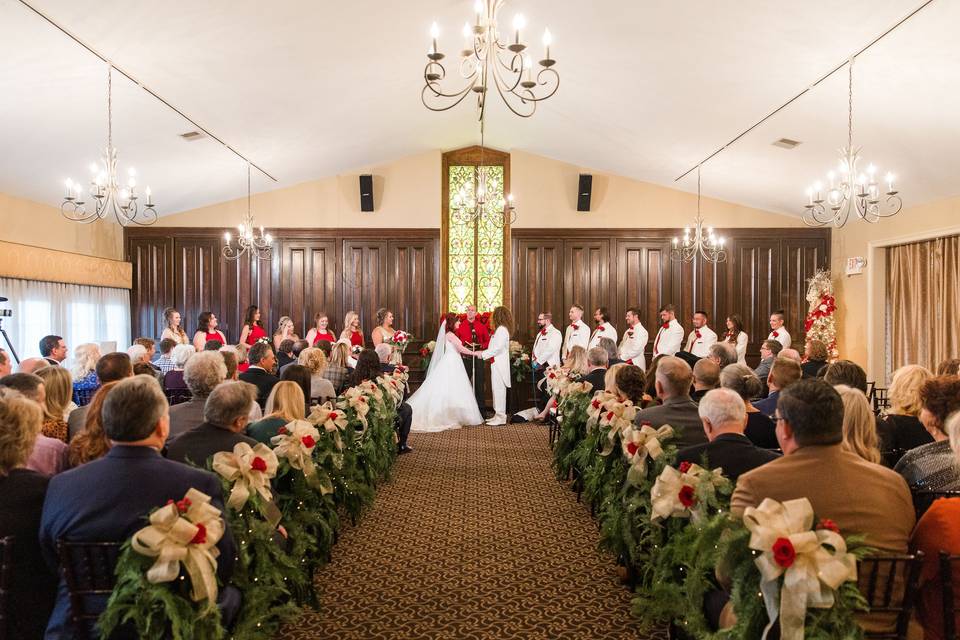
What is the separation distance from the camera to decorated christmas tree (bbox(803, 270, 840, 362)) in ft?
35.8

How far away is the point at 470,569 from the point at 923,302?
7.94 meters

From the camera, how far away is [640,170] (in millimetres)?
11305

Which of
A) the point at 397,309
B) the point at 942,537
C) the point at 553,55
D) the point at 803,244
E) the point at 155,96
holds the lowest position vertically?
the point at 942,537

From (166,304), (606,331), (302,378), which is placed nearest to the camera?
(302,378)

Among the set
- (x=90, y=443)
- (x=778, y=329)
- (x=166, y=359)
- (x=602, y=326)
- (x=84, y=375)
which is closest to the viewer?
(x=90, y=443)

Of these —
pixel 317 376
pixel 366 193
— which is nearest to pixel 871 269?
pixel 366 193

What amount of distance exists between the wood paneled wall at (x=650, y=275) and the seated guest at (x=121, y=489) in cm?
977

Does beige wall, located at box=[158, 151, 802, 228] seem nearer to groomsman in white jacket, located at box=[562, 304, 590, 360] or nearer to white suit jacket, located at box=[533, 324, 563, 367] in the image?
groomsman in white jacket, located at box=[562, 304, 590, 360]

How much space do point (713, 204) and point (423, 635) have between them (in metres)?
10.0

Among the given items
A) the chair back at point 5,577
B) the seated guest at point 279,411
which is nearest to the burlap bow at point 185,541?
the chair back at point 5,577

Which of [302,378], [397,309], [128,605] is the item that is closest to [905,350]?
[397,309]

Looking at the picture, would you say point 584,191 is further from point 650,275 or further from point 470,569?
point 470,569

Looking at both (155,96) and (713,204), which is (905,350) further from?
(155,96)

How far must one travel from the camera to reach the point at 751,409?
166 inches
